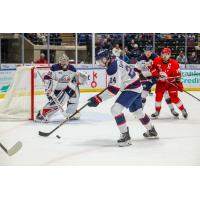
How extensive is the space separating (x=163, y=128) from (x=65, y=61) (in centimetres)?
86

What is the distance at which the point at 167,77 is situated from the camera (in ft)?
13.8

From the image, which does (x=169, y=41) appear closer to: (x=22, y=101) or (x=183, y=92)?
(x=183, y=92)

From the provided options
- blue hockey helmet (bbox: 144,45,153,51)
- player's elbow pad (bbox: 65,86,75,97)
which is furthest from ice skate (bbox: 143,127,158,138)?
player's elbow pad (bbox: 65,86,75,97)

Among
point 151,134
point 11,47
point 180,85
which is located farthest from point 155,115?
point 11,47

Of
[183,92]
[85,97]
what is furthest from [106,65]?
[183,92]

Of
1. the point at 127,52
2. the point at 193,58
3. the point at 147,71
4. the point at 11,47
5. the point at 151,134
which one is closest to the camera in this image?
the point at 151,134

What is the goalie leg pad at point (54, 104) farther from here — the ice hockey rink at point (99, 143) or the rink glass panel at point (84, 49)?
the rink glass panel at point (84, 49)

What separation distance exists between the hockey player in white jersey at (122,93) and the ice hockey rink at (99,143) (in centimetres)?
7

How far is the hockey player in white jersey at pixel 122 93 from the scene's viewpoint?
3.24 m

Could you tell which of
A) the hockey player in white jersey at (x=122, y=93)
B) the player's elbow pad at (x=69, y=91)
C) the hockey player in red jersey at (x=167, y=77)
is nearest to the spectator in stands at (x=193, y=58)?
the hockey player in red jersey at (x=167, y=77)

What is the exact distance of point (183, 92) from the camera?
4.25m

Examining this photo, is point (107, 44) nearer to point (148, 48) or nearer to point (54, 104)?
point (148, 48)

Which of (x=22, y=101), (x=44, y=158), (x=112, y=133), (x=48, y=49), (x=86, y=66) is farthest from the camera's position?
→ (x=22, y=101)

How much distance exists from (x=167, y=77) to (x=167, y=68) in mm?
98
